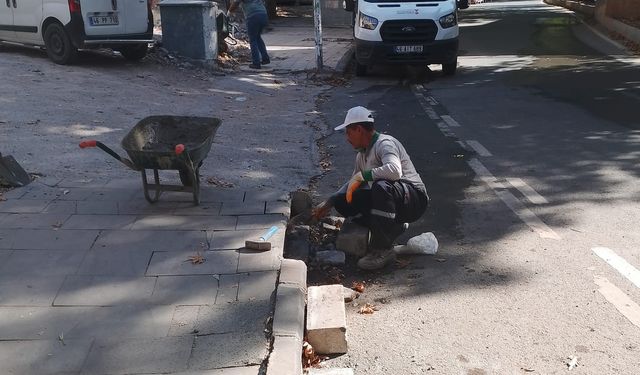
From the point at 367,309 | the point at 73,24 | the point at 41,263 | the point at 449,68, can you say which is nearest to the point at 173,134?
the point at 41,263

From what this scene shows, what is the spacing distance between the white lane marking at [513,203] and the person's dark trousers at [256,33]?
784 cm

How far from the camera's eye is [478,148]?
8.13 m

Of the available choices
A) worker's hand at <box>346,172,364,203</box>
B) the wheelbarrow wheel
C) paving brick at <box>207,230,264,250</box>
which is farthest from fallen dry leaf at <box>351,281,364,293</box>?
the wheelbarrow wheel

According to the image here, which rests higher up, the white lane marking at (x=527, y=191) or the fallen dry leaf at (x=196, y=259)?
the fallen dry leaf at (x=196, y=259)

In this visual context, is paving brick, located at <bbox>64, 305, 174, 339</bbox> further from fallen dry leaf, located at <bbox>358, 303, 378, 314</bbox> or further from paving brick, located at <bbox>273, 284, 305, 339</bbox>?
fallen dry leaf, located at <bbox>358, 303, 378, 314</bbox>

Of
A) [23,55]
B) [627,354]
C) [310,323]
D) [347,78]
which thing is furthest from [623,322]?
[23,55]

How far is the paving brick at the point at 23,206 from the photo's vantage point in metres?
5.47

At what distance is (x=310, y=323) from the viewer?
12.7 feet

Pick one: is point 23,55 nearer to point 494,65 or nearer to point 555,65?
point 494,65

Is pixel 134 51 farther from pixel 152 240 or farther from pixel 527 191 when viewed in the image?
pixel 527 191

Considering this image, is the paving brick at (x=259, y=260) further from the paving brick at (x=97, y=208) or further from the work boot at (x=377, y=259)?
the paving brick at (x=97, y=208)

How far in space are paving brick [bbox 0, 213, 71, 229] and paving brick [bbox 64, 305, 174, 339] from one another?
1543 millimetres

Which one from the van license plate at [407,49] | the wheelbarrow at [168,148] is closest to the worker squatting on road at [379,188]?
the wheelbarrow at [168,148]

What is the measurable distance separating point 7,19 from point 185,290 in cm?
1019
